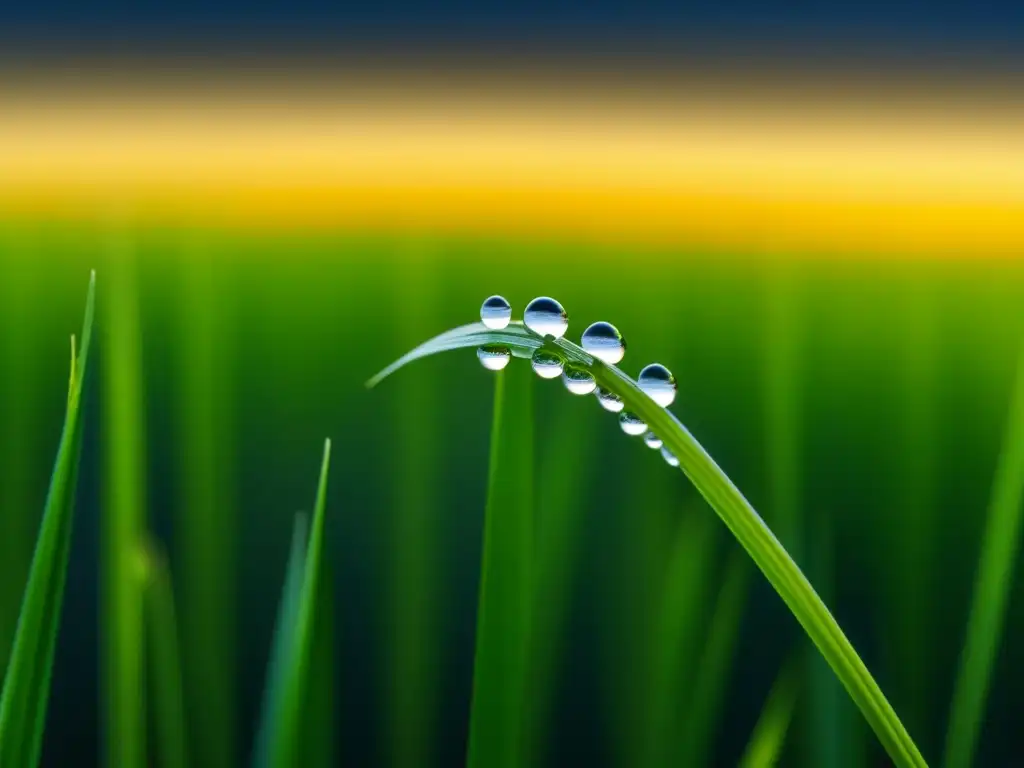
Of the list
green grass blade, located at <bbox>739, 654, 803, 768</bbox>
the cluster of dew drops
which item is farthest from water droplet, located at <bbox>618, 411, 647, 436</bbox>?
green grass blade, located at <bbox>739, 654, 803, 768</bbox>

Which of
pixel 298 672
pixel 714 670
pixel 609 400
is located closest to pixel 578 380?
pixel 609 400

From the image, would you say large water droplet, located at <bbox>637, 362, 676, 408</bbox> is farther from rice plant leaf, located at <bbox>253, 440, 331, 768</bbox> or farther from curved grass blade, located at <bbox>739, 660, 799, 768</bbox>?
curved grass blade, located at <bbox>739, 660, 799, 768</bbox>

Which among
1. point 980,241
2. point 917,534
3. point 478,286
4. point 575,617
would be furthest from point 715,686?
point 980,241

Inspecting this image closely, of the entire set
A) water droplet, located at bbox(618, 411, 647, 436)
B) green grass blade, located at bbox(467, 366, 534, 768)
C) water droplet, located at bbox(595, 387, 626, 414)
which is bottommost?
green grass blade, located at bbox(467, 366, 534, 768)

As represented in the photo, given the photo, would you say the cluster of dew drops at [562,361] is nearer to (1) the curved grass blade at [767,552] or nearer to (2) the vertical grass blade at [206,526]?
(1) the curved grass blade at [767,552]

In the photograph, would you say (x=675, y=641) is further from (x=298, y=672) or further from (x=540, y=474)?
(x=298, y=672)

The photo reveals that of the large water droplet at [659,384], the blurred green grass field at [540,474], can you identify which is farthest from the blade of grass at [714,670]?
the large water droplet at [659,384]
